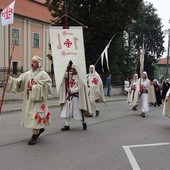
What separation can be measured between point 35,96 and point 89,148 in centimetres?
155

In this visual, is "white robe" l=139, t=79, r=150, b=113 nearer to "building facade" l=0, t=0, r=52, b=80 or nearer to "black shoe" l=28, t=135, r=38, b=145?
"black shoe" l=28, t=135, r=38, b=145

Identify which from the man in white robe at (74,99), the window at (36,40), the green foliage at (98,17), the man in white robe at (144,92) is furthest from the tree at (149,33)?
the man in white robe at (74,99)

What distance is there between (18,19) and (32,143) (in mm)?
38793

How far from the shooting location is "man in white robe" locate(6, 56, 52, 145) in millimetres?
8891

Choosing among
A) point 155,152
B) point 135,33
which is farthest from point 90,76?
point 135,33

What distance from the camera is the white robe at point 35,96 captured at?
8.88 meters

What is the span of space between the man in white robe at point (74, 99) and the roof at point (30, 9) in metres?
34.1

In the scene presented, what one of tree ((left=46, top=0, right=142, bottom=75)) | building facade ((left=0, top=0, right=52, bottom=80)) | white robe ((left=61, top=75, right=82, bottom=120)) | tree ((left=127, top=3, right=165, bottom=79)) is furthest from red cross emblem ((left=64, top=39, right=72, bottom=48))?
tree ((left=127, top=3, right=165, bottom=79))

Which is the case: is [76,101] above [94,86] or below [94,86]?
below

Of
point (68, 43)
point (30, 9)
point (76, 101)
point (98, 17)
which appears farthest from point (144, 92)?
point (30, 9)

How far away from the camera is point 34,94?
8844 millimetres

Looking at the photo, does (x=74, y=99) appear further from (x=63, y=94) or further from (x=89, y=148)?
(x=89, y=148)

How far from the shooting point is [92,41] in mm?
32750

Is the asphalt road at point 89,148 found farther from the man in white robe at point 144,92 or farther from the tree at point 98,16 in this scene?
the tree at point 98,16
